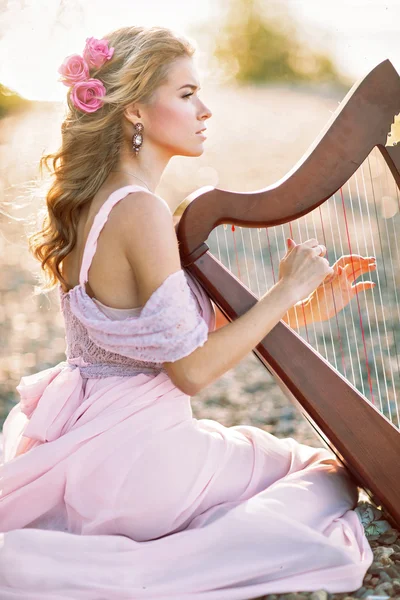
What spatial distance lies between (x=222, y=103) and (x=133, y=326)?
9.91 m

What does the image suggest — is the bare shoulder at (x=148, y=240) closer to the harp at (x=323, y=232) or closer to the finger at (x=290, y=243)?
the harp at (x=323, y=232)

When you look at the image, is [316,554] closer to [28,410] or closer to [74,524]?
[74,524]

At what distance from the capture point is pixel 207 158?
12.2 meters

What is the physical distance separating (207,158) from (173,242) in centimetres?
1046

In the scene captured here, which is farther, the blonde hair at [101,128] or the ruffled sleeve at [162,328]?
the blonde hair at [101,128]

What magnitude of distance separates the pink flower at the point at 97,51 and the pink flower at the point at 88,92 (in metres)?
0.06

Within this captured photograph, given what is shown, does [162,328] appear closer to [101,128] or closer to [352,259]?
[101,128]

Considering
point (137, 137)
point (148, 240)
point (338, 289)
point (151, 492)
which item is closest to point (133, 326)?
point (148, 240)

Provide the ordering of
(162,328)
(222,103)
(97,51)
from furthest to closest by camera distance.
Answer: (222,103) → (97,51) → (162,328)

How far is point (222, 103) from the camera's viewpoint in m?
11.4

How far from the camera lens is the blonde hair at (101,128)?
2.08m

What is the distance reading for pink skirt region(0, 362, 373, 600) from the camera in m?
1.81

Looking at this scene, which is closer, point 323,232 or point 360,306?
point 323,232

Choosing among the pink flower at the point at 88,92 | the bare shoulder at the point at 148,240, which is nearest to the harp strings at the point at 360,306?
the bare shoulder at the point at 148,240
